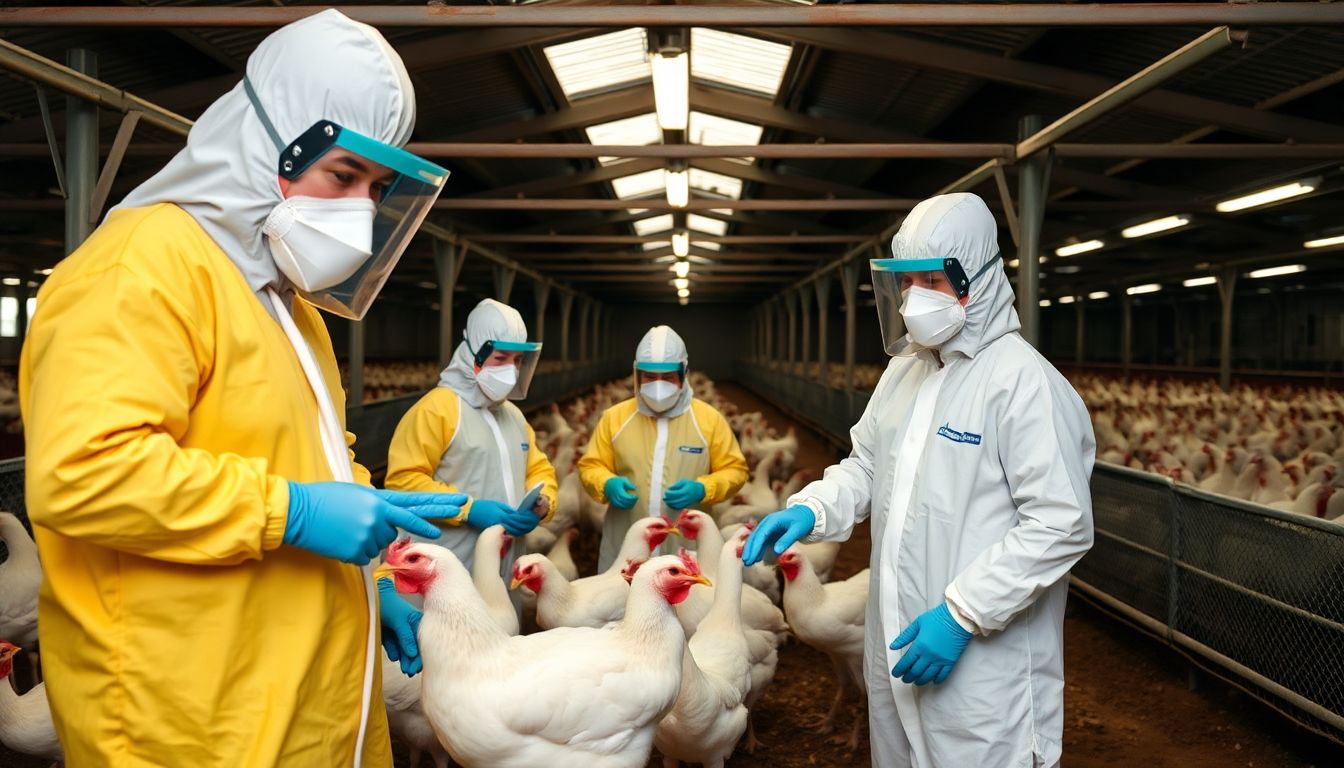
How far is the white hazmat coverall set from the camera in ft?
8.23

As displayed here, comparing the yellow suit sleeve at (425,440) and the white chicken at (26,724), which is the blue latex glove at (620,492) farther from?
the white chicken at (26,724)

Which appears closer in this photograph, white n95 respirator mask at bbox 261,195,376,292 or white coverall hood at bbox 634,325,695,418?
white n95 respirator mask at bbox 261,195,376,292

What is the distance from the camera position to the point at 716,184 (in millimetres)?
15430

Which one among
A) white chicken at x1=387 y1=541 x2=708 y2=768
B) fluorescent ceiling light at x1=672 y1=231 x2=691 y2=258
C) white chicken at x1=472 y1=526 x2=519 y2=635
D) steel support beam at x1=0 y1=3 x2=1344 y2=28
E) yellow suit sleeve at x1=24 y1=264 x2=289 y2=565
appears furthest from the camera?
fluorescent ceiling light at x1=672 y1=231 x2=691 y2=258

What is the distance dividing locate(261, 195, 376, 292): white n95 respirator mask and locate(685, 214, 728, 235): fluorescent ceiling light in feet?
56.0

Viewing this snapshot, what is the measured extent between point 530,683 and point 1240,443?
11.6 meters

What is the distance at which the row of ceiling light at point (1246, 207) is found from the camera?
31.0 feet

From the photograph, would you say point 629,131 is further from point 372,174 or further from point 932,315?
point 372,174

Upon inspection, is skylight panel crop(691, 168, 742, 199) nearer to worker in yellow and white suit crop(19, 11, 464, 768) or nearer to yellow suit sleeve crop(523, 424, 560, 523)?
yellow suit sleeve crop(523, 424, 560, 523)

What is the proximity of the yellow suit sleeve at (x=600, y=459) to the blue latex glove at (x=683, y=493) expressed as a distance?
483 mm

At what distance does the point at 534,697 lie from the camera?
2982 mm

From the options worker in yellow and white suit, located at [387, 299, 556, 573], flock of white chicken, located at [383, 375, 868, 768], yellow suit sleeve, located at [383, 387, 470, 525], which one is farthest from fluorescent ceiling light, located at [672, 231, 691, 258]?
yellow suit sleeve, located at [383, 387, 470, 525]

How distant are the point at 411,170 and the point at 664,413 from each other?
136 inches

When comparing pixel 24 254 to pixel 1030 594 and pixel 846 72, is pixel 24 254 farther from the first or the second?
pixel 1030 594
